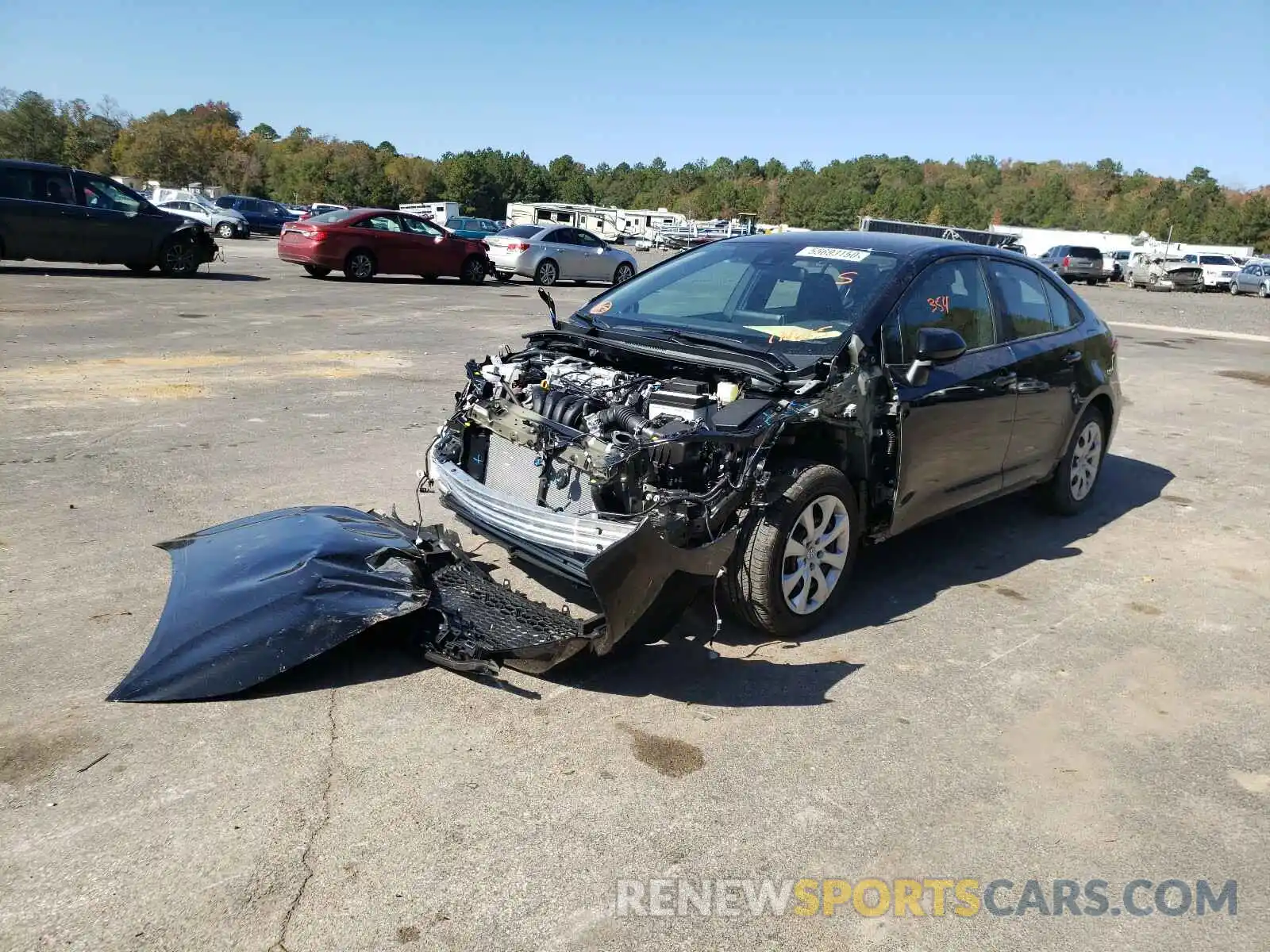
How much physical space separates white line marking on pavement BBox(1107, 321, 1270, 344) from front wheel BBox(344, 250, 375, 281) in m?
16.3

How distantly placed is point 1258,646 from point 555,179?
129845 mm

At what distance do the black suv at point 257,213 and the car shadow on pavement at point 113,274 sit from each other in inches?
869

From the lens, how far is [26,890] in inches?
102

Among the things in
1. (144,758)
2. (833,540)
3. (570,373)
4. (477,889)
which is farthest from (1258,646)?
(144,758)

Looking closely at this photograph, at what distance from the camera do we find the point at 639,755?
346 cm

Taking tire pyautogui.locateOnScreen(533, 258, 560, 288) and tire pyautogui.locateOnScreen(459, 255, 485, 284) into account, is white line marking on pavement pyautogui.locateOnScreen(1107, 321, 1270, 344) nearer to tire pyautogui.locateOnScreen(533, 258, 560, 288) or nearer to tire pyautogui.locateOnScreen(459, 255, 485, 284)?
tire pyautogui.locateOnScreen(533, 258, 560, 288)

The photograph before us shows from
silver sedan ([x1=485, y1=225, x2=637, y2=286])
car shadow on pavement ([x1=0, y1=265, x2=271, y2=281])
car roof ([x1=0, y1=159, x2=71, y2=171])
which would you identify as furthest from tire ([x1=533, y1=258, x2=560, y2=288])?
car roof ([x1=0, y1=159, x2=71, y2=171])

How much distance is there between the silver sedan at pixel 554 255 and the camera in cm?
2503

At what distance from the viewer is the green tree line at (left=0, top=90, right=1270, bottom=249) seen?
72.8 meters

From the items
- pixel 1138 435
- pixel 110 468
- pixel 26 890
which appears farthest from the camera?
pixel 1138 435

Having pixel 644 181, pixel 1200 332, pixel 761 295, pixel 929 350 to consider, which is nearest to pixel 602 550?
pixel 929 350

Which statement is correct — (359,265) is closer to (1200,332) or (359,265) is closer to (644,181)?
(1200,332)

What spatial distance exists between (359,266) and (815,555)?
62.4 ft

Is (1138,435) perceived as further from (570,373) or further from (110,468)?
(110,468)
